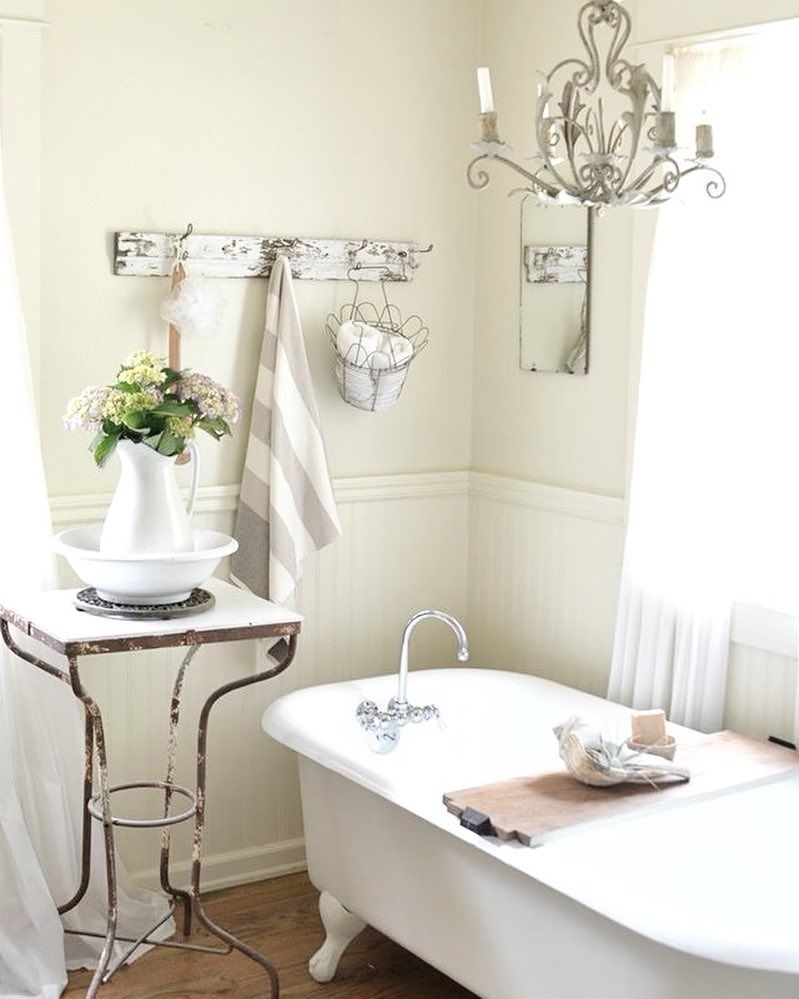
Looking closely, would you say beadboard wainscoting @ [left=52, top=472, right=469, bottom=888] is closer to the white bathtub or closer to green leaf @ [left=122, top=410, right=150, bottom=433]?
the white bathtub

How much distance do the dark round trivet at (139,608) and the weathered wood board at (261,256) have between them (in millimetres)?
926

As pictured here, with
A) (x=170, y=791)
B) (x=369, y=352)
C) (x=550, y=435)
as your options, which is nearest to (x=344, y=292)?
(x=369, y=352)

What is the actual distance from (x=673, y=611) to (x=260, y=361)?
1272mm

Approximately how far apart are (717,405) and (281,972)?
1720mm

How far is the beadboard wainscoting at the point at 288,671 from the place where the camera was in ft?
12.6

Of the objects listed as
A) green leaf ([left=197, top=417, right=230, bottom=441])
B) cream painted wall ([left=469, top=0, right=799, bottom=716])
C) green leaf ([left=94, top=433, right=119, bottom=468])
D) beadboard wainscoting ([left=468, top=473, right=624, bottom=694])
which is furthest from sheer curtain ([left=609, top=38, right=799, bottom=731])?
Answer: green leaf ([left=94, top=433, right=119, bottom=468])

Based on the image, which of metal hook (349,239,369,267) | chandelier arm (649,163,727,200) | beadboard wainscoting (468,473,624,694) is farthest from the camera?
metal hook (349,239,369,267)

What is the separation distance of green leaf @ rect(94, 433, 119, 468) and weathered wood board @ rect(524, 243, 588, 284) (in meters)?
1.42

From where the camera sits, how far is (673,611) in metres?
3.58

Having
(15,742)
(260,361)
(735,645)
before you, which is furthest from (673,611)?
(15,742)

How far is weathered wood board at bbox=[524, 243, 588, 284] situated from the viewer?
3.92m

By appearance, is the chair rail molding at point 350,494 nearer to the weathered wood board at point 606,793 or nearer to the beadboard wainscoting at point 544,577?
the beadboard wainscoting at point 544,577

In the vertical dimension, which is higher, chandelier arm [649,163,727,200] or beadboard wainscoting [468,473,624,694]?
chandelier arm [649,163,727,200]

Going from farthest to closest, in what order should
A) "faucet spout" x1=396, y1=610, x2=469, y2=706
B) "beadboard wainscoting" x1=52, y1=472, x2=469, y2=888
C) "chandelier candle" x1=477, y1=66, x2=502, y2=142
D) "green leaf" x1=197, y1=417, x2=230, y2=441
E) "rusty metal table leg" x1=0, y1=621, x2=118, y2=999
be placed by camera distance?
"beadboard wainscoting" x1=52, y1=472, x2=469, y2=888, "faucet spout" x1=396, y1=610, x2=469, y2=706, "green leaf" x1=197, y1=417, x2=230, y2=441, "rusty metal table leg" x1=0, y1=621, x2=118, y2=999, "chandelier candle" x1=477, y1=66, x2=502, y2=142
